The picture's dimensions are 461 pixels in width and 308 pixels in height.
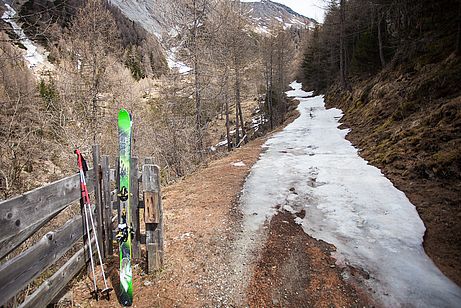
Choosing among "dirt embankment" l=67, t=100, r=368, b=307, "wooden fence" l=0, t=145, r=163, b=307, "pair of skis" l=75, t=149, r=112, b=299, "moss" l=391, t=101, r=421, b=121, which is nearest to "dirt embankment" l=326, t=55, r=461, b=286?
"moss" l=391, t=101, r=421, b=121

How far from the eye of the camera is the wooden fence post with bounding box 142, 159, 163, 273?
138 inches

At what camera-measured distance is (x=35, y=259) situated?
8.25ft

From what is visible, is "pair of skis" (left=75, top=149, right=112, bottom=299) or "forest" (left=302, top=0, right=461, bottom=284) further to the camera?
"forest" (left=302, top=0, right=461, bottom=284)

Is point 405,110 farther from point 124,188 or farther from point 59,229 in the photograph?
point 59,229

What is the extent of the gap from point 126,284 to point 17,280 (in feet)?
3.77

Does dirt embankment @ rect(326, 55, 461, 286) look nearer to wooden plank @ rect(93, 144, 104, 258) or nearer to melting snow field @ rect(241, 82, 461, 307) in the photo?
melting snow field @ rect(241, 82, 461, 307)

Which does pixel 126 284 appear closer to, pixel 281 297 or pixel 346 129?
pixel 281 297

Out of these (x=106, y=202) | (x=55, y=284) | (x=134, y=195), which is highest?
(x=134, y=195)

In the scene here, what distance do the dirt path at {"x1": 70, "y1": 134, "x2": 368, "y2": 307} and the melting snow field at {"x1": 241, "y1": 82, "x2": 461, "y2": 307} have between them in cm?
36

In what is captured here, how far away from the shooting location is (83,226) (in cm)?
347

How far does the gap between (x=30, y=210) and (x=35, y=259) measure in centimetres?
50

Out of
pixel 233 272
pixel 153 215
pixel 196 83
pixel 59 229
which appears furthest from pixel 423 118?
pixel 59 229

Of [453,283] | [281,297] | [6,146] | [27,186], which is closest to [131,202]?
[281,297]

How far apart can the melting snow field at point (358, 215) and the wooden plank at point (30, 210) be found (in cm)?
302
